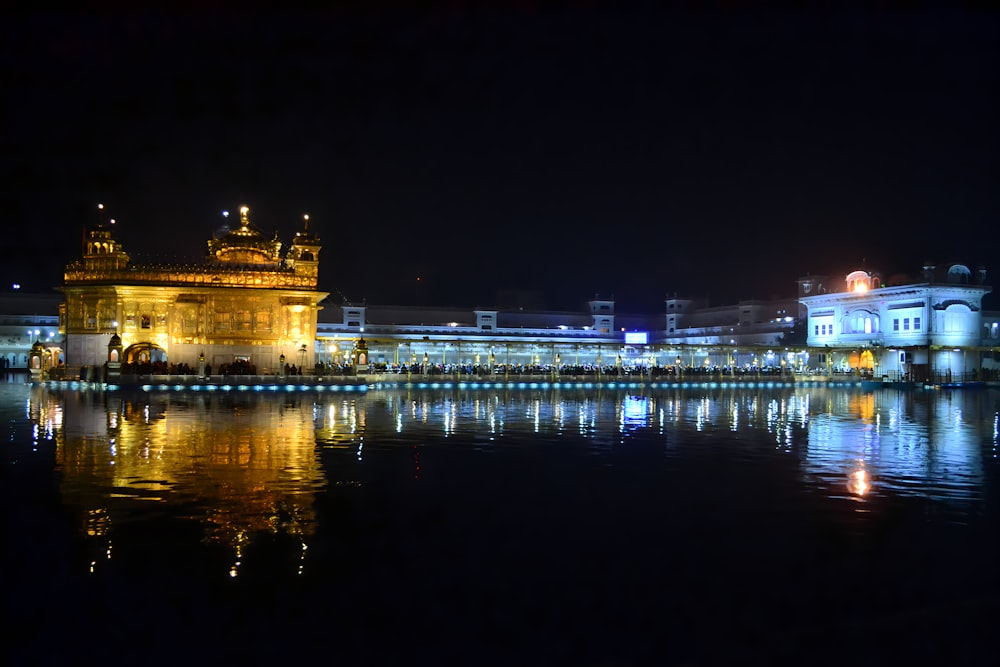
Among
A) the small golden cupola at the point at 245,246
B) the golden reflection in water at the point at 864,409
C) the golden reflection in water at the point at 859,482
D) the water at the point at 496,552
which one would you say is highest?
the small golden cupola at the point at 245,246

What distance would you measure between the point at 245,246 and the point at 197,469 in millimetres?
40264

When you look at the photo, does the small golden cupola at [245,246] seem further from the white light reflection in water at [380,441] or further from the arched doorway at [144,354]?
the white light reflection in water at [380,441]

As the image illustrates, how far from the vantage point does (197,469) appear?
1391cm

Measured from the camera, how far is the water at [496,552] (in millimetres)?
6320

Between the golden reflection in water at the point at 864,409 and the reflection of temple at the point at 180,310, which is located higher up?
the reflection of temple at the point at 180,310

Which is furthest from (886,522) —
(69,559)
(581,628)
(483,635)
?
(69,559)

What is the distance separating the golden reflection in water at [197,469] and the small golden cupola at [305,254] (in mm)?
26881

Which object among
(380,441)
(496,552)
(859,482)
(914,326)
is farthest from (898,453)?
(914,326)

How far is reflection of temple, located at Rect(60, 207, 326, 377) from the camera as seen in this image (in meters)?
49.3

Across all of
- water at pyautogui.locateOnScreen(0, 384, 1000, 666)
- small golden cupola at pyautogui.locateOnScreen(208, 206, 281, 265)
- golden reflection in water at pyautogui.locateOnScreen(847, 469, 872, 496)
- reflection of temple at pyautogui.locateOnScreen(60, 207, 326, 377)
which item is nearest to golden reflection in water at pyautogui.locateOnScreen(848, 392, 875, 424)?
water at pyautogui.locateOnScreen(0, 384, 1000, 666)

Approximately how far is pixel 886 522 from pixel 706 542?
265 cm

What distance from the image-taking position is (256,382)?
43.8 metres

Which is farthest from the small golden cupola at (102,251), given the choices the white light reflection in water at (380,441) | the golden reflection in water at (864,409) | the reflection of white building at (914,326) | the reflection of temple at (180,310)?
the reflection of white building at (914,326)

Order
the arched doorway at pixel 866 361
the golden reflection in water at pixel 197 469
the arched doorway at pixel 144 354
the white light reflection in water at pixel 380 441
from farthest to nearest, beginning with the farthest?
the arched doorway at pixel 866 361 → the arched doorway at pixel 144 354 → the white light reflection in water at pixel 380 441 → the golden reflection in water at pixel 197 469
